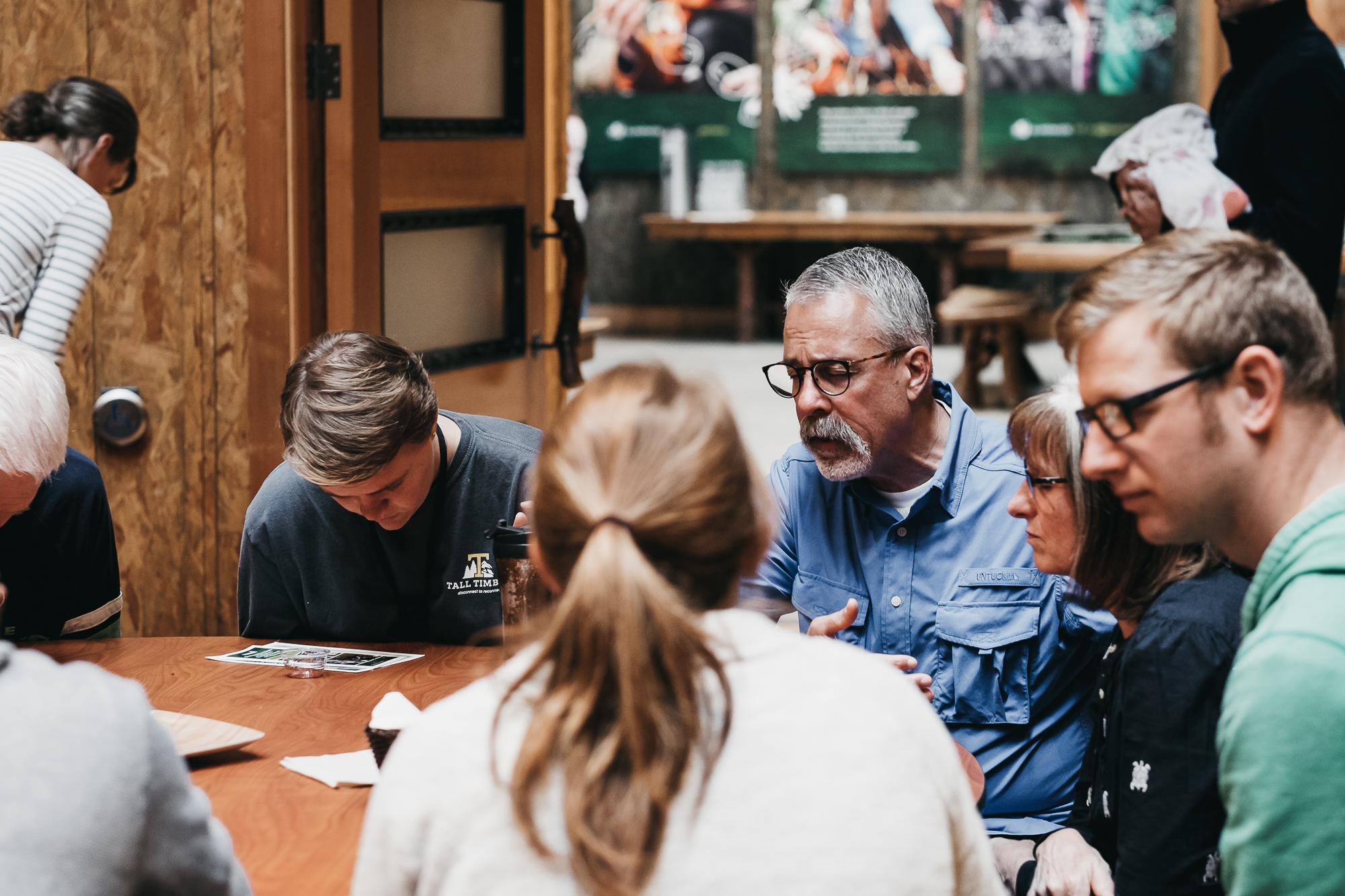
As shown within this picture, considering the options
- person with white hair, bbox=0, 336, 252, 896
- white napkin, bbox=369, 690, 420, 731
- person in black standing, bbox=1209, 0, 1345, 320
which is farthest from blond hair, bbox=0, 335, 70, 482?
person in black standing, bbox=1209, 0, 1345, 320

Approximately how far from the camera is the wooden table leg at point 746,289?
10.8m

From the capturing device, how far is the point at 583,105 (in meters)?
11.6

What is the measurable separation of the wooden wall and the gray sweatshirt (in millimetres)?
2566

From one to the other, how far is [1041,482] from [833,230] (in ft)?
28.1

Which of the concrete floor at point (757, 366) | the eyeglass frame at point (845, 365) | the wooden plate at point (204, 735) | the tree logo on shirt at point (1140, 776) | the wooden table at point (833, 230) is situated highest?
the wooden table at point (833, 230)

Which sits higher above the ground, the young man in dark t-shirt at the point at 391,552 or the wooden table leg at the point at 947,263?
the wooden table leg at the point at 947,263

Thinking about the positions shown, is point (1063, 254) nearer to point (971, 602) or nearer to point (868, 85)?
point (868, 85)

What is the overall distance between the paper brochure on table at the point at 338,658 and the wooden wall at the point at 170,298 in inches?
53.5

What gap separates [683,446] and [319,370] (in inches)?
52.6

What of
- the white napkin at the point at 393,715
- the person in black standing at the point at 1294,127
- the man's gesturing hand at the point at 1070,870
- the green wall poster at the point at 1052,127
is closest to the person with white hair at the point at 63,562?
the white napkin at the point at 393,715

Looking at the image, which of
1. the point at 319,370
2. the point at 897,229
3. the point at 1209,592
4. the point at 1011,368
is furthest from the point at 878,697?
the point at 897,229

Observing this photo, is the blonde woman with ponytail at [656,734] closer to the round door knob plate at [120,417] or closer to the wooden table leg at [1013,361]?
the round door knob plate at [120,417]

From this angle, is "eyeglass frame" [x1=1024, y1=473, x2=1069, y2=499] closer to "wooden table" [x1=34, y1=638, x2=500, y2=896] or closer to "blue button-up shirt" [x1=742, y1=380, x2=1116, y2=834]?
"blue button-up shirt" [x1=742, y1=380, x2=1116, y2=834]

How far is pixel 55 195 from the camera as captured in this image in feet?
10.2
